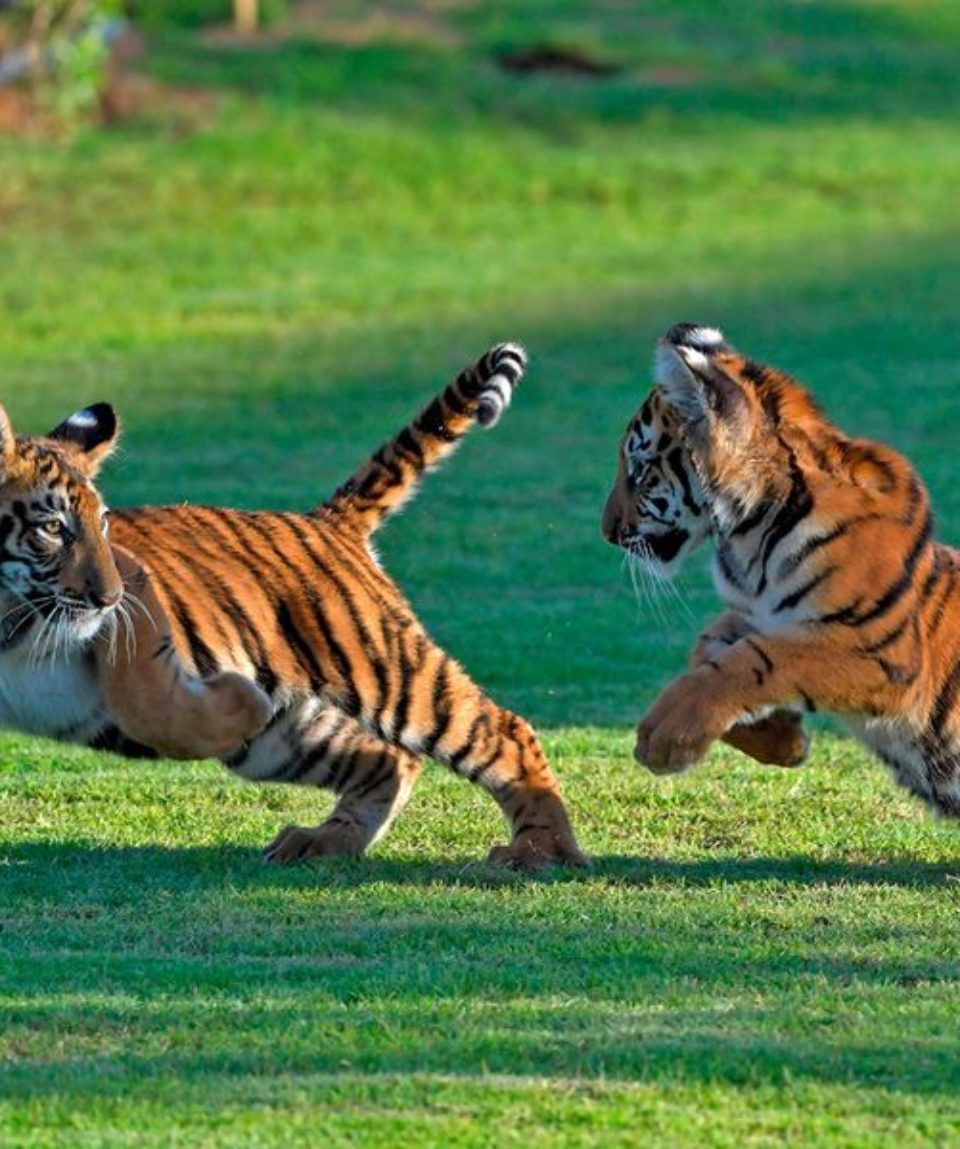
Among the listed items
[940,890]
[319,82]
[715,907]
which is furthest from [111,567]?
[319,82]

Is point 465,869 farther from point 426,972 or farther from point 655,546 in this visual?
point 426,972

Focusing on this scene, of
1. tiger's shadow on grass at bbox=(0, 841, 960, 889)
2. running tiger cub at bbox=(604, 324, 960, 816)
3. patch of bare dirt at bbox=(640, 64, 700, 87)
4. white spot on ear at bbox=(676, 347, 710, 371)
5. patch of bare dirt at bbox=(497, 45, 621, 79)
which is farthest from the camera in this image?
patch of bare dirt at bbox=(497, 45, 621, 79)

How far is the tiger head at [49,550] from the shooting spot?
22.7ft

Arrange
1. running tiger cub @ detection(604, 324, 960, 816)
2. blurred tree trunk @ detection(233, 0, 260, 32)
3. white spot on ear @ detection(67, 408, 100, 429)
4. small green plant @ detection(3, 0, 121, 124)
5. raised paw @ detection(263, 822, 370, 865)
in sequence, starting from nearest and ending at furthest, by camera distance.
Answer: running tiger cub @ detection(604, 324, 960, 816) < raised paw @ detection(263, 822, 370, 865) < white spot on ear @ detection(67, 408, 100, 429) < small green plant @ detection(3, 0, 121, 124) < blurred tree trunk @ detection(233, 0, 260, 32)

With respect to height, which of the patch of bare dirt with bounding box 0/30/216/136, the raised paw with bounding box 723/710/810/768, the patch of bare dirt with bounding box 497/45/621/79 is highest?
the raised paw with bounding box 723/710/810/768

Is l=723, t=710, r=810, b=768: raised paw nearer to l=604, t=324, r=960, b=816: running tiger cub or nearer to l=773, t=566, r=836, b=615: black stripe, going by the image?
l=604, t=324, r=960, b=816: running tiger cub

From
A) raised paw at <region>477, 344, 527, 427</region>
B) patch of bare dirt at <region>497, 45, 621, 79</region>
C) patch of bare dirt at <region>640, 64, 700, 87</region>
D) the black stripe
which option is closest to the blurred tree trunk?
patch of bare dirt at <region>497, 45, 621, 79</region>

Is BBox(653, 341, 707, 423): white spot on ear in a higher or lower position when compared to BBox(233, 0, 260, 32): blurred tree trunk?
higher

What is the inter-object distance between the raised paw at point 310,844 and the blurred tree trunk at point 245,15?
2842 centimetres

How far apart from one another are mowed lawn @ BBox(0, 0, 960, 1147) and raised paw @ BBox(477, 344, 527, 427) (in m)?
1.17

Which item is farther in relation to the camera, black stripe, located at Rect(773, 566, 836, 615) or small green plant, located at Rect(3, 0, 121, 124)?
small green plant, located at Rect(3, 0, 121, 124)

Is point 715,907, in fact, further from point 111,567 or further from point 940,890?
point 111,567

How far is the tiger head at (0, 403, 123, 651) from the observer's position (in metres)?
6.93

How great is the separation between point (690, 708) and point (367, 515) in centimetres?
141
